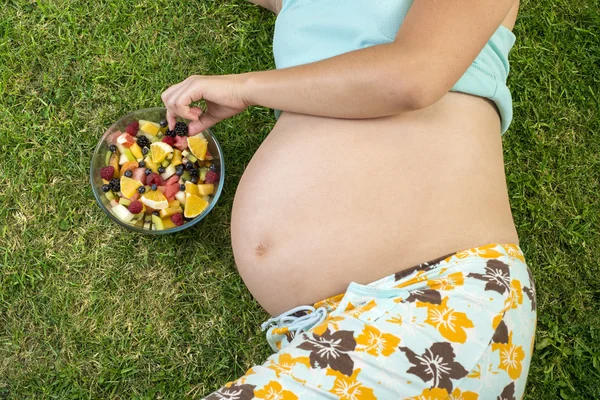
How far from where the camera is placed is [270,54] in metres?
2.07

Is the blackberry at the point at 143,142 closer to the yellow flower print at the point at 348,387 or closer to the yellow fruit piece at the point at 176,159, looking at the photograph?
the yellow fruit piece at the point at 176,159

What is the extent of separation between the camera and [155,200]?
1688 millimetres

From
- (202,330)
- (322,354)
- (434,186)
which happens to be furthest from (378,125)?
(202,330)

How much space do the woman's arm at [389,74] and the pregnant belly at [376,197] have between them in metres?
0.09

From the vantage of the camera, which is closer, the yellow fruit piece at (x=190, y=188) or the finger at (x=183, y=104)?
the finger at (x=183, y=104)

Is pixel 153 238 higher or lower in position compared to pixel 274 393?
lower

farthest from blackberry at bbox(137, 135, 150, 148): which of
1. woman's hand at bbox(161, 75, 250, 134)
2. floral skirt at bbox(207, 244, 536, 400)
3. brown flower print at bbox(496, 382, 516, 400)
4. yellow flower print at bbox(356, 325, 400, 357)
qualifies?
brown flower print at bbox(496, 382, 516, 400)

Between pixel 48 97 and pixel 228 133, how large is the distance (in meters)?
0.65

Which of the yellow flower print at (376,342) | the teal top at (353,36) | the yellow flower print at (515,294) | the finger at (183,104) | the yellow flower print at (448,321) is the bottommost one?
the yellow flower print at (376,342)

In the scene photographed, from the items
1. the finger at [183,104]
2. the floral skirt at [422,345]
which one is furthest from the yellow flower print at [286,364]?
the finger at [183,104]

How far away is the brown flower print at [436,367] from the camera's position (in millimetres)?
1121

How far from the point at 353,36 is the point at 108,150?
36.6 inches

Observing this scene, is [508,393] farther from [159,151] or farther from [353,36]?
[159,151]

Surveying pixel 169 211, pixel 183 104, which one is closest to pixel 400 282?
pixel 183 104
